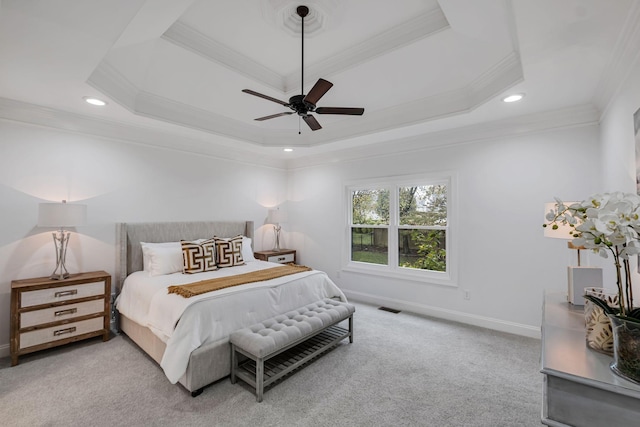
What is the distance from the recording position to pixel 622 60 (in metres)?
2.08

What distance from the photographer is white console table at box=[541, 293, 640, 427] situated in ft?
3.16

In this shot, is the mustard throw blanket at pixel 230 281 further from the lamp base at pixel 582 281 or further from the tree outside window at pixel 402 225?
the lamp base at pixel 582 281

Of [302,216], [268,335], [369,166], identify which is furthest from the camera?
[302,216]

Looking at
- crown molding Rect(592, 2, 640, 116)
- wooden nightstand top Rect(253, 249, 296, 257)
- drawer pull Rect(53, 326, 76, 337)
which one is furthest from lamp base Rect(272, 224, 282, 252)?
crown molding Rect(592, 2, 640, 116)

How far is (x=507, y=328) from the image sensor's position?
11.7 feet

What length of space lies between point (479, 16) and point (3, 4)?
298 cm

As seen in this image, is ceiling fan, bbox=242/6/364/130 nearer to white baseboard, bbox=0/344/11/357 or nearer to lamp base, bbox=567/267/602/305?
lamp base, bbox=567/267/602/305

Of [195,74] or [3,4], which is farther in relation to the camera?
[195,74]

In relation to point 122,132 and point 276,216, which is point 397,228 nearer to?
point 276,216

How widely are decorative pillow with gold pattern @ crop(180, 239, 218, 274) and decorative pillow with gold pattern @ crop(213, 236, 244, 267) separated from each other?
0.12m

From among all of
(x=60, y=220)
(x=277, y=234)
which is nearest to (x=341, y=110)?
(x=60, y=220)

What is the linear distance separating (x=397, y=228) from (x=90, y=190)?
4169mm

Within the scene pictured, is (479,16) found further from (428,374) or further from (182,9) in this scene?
(428,374)

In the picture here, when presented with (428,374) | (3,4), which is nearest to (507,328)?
(428,374)
